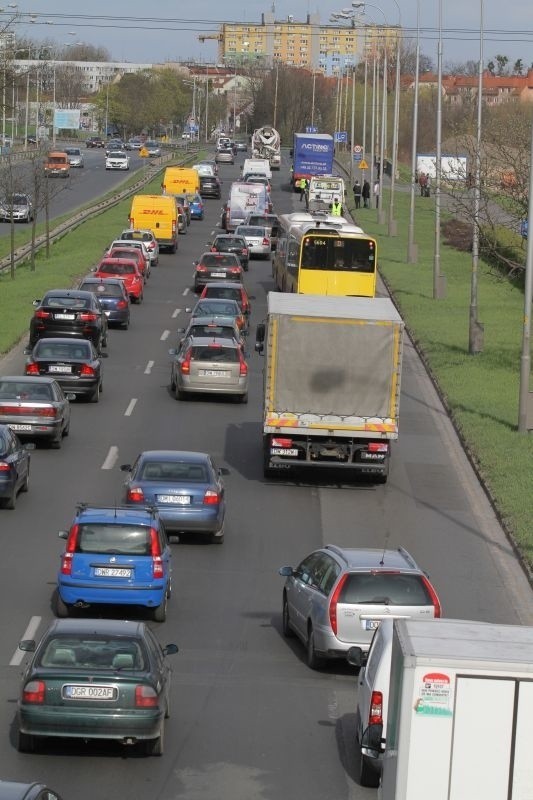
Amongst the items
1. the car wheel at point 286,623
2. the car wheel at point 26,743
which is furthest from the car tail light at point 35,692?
the car wheel at point 286,623

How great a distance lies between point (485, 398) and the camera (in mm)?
36906

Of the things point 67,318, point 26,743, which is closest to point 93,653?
point 26,743

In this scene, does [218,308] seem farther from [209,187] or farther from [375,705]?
[209,187]

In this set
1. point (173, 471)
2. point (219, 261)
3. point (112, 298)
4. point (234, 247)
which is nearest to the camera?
point (173, 471)

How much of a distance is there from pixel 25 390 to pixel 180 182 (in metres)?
57.7

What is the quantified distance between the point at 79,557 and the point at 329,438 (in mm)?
10136

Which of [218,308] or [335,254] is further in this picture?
A: [335,254]

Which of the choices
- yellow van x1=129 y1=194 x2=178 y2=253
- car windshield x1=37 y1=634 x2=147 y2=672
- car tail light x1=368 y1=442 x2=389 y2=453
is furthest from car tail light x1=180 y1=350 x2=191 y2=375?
yellow van x1=129 y1=194 x2=178 y2=253

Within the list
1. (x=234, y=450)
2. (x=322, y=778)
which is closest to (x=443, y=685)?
(x=322, y=778)

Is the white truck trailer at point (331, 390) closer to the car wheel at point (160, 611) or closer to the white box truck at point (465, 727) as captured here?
the car wheel at point (160, 611)

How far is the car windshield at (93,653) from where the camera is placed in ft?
46.1

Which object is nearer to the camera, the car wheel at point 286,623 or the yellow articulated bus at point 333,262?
the car wheel at point 286,623

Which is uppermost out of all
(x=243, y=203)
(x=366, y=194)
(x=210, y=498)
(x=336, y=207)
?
(x=366, y=194)

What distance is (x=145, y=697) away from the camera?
1396 centimetres
